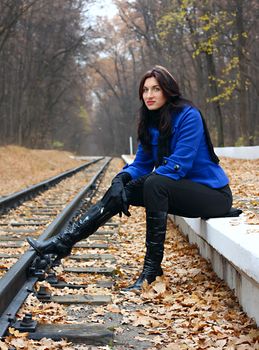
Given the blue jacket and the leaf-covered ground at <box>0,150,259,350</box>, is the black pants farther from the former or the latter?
the leaf-covered ground at <box>0,150,259,350</box>

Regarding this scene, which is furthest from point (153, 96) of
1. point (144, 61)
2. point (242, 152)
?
point (144, 61)

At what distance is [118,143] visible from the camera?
8344 cm

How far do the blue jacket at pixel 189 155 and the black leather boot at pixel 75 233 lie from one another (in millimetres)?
499

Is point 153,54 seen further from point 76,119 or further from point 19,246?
point 76,119

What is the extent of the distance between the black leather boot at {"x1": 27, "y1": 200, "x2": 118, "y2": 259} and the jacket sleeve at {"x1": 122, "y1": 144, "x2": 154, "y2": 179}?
463 millimetres

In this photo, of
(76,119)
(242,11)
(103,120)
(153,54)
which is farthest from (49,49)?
(103,120)

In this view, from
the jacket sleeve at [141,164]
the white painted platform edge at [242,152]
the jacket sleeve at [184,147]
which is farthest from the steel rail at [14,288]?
the white painted platform edge at [242,152]

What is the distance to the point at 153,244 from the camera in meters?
4.22

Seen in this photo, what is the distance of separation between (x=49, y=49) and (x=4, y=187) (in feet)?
93.3

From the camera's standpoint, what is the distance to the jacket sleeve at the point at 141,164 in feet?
15.3

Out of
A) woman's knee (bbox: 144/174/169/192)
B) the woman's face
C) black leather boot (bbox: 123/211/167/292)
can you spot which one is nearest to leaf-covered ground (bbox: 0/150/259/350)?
black leather boot (bbox: 123/211/167/292)

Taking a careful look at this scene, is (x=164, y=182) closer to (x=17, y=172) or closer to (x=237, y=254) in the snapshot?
(x=237, y=254)

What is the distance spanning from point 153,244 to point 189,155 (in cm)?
71

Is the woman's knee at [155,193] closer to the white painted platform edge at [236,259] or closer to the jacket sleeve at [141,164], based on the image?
the white painted platform edge at [236,259]
